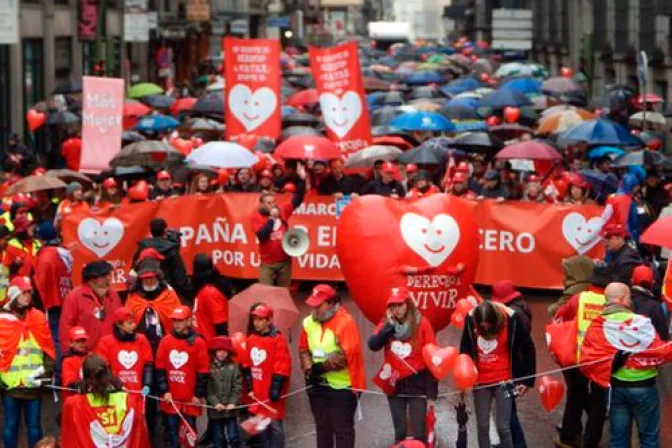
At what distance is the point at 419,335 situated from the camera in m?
13.0

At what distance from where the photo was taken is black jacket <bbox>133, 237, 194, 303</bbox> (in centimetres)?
1686

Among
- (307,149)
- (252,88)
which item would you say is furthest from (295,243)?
(252,88)

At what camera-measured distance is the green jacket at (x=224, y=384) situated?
42.8 feet

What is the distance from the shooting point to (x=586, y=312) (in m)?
13.1

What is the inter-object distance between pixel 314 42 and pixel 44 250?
115 metres

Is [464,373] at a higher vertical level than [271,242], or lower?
lower

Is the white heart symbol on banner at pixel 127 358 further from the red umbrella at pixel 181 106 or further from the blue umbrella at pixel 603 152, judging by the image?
the red umbrella at pixel 181 106

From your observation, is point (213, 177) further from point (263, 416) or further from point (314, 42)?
point (314, 42)

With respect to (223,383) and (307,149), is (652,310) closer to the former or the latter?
(223,383)

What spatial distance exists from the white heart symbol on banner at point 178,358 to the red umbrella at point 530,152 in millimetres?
12158

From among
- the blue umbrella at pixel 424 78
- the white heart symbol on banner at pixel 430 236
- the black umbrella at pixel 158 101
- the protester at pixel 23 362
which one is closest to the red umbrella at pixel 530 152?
the white heart symbol on banner at pixel 430 236

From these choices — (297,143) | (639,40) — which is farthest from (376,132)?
(639,40)

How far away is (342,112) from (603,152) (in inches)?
151

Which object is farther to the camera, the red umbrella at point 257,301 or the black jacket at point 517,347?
the red umbrella at point 257,301
